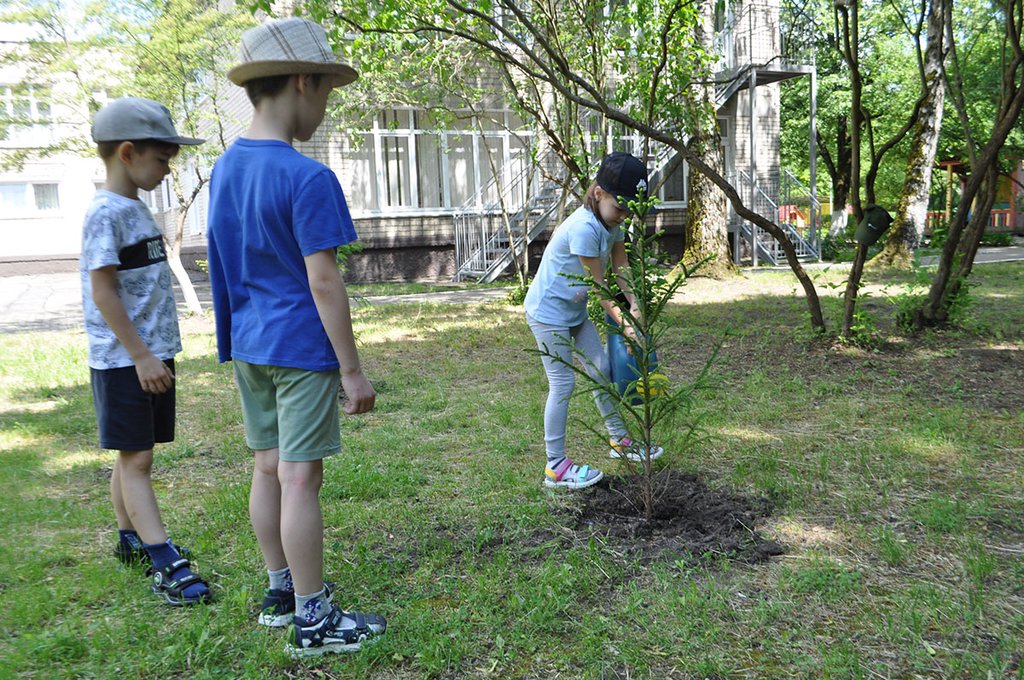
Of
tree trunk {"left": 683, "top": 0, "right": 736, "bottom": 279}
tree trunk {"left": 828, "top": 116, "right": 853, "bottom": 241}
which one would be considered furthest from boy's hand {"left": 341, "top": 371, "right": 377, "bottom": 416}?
tree trunk {"left": 828, "top": 116, "right": 853, "bottom": 241}

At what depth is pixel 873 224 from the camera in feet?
22.3

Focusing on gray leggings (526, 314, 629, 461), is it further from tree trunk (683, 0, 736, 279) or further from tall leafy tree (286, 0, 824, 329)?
tree trunk (683, 0, 736, 279)

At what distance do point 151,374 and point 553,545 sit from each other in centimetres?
172

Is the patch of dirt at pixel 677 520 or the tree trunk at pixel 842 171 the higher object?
the tree trunk at pixel 842 171

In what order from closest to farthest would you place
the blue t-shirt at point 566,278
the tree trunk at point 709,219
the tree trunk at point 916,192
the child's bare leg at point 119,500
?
the child's bare leg at point 119,500 → the blue t-shirt at point 566,278 → the tree trunk at point 709,219 → the tree trunk at point 916,192

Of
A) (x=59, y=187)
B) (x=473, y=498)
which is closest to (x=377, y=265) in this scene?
(x=473, y=498)

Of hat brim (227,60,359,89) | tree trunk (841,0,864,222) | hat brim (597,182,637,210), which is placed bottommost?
hat brim (597,182,637,210)

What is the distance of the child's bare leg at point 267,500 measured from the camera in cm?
284

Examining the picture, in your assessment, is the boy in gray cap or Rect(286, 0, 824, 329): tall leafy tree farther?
Rect(286, 0, 824, 329): tall leafy tree

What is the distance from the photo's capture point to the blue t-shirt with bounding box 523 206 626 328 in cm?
400

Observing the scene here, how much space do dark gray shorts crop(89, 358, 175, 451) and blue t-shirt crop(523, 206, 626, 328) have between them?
1779 millimetres

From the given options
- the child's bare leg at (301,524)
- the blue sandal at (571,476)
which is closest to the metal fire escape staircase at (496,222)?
the blue sandal at (571,476)

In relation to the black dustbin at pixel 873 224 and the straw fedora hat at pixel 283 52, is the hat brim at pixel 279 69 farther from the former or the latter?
the black dustbin at pixel 873 224

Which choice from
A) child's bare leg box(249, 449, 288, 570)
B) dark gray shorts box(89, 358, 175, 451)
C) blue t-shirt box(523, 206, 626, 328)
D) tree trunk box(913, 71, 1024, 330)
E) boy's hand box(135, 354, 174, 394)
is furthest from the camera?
tree trunk box(913, 71, 1024, 330)
